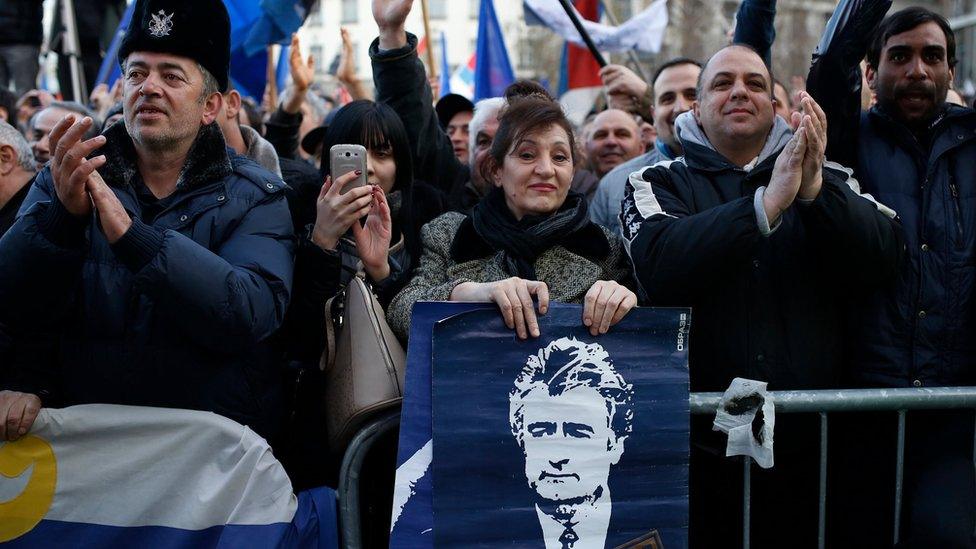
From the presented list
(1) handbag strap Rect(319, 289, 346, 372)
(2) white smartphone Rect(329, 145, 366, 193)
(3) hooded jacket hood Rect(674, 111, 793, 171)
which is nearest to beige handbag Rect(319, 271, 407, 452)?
(1) handbag strap Rect(319, 289, 346, 372)

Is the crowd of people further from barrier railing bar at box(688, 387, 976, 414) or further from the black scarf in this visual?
barrier railing bar at box(688, 387, 976, 414)

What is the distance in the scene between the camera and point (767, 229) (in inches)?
127

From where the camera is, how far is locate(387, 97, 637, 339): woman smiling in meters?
3.39

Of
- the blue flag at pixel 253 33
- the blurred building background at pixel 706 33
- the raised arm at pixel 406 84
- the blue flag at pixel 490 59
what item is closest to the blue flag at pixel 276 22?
the blue flag at pixel 253 33

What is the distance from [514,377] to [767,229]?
935mm

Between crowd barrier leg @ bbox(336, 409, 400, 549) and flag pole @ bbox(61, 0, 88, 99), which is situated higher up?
flag pole @ bbox(61, 0, 88, 99)

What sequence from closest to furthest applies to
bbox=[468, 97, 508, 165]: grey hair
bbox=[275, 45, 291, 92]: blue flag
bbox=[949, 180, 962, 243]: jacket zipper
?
1. bbox=[949, 180, 962, 243]: jacket zipper
2. bbox=[468, 97, 508, 165]: grey hair
3. bbox=[275, 45, 291, 92]: blue flag

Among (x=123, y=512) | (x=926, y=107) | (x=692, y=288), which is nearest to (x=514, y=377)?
(x=692, y=288)

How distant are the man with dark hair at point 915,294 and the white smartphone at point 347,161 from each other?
68.6 inches

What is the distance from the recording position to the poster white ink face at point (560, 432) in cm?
299

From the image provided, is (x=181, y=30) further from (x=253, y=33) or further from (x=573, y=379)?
(x=253, y=33)

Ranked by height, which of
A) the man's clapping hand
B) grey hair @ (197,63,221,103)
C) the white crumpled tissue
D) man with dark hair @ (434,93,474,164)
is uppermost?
grey hair @ (197,63,221,103)

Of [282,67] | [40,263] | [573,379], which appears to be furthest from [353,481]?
[282,67]

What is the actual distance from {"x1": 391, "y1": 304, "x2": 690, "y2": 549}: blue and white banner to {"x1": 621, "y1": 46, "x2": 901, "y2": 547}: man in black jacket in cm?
34
